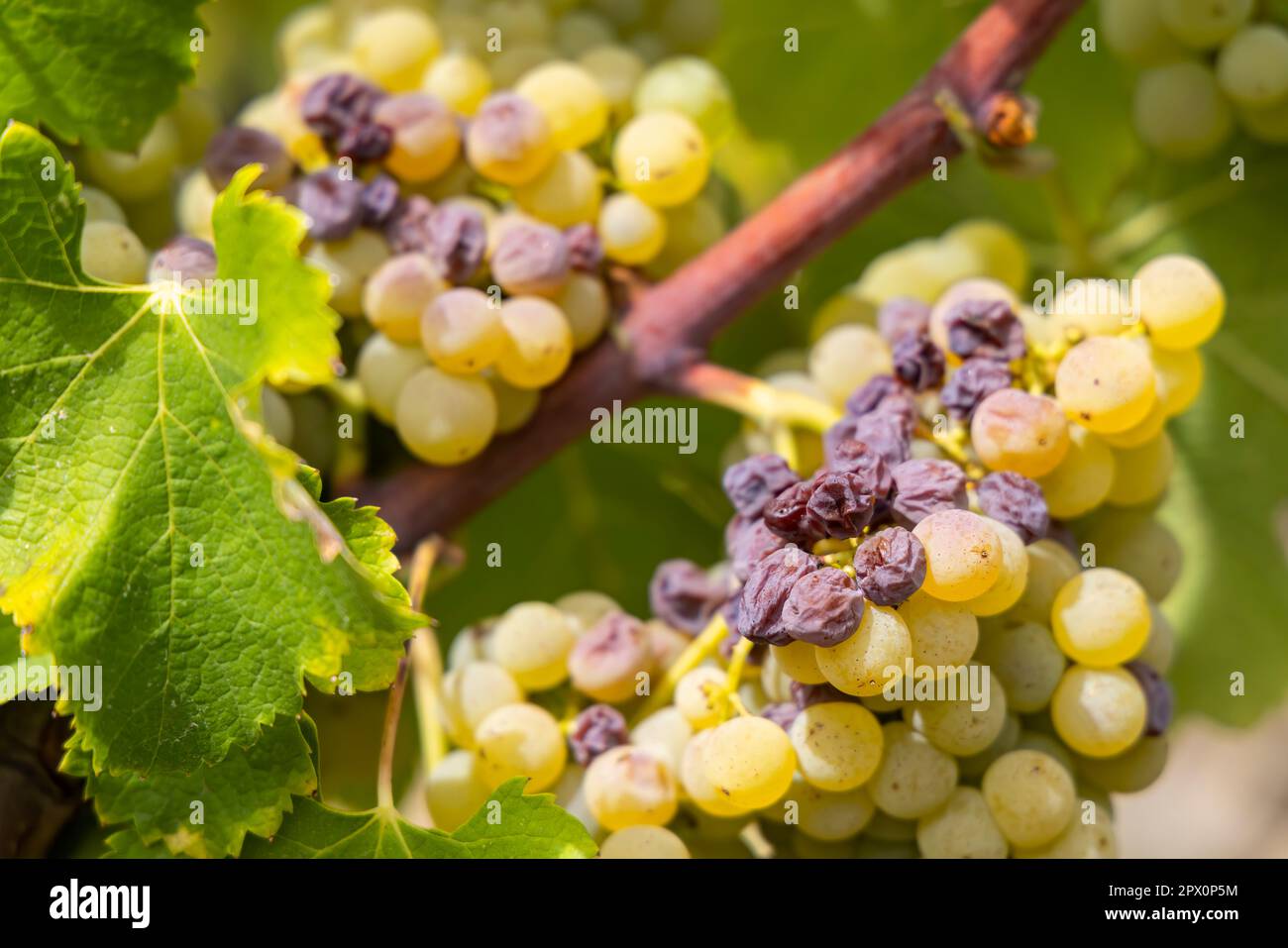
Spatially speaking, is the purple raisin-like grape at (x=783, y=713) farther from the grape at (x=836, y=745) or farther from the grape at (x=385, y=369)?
the grape at (x=385, y=369)

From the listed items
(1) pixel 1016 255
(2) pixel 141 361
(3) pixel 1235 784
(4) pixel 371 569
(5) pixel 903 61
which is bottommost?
(3) pixel 1235 784

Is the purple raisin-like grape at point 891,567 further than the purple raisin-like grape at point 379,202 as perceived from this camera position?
No

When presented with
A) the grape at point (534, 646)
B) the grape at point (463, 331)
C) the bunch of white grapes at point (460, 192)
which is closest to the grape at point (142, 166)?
the bunch of white grapes at point (460, 192)

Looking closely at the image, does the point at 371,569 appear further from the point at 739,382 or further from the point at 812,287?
the point at 812,287

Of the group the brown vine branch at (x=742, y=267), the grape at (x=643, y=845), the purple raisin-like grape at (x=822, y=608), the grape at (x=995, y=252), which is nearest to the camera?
the purple raisin-like grape at (x=822, y=608)

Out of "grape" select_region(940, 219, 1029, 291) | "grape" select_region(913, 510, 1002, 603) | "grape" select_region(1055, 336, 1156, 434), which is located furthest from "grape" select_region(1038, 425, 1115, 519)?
"grape" select_region(940, 219, 1029, 291)

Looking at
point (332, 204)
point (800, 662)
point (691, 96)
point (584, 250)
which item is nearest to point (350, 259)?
point (332, 204)
